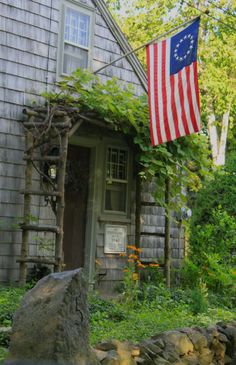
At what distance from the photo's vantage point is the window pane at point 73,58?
1022cm

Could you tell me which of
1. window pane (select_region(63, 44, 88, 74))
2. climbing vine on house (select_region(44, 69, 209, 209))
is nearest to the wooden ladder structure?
climbing vine on house (select_region(44, 69, 209, 209))

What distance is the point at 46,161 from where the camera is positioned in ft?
30.2

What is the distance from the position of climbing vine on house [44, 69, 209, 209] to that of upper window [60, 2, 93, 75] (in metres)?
0.39

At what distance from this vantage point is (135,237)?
10867 millimetres

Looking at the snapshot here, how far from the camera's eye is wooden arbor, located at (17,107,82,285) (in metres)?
8.73

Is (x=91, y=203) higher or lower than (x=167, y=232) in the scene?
higher

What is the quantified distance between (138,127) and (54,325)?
243 inches

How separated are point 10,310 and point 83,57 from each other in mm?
5411

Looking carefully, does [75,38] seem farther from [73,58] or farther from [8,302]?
[8,302]

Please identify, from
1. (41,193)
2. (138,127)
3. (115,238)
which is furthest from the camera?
(115,238)

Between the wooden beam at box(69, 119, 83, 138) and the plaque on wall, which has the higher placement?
the wooden beam at box(69, 119, 83, 138)

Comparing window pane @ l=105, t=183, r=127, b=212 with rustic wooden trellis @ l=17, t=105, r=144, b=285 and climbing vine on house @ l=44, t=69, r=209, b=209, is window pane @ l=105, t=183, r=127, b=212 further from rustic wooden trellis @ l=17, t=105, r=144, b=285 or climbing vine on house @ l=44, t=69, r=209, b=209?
rustic wooden trellis @ l=17, t=105, r=144, b=285

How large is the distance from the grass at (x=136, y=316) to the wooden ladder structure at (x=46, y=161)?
81 cm

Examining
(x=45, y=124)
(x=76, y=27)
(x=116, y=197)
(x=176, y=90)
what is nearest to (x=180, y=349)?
(x=176, y=90)
